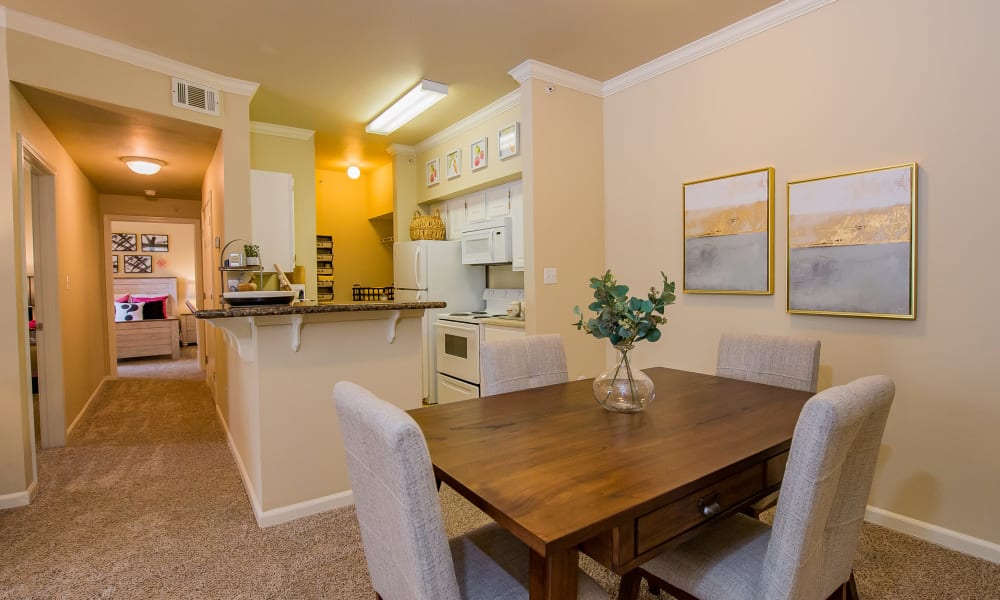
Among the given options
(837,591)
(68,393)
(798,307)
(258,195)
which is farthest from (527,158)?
(68,393)

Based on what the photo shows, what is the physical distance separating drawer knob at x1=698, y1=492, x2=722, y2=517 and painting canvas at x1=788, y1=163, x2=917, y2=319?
66.9 inches

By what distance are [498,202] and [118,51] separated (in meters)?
2.71

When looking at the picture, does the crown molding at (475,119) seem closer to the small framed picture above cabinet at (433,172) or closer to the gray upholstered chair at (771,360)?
the small framed picture above cabinet at (433,172)

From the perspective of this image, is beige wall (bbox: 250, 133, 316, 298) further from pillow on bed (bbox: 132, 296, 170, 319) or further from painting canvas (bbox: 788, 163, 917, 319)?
pillow on bed (bbox: 132, 296, 170, 319)

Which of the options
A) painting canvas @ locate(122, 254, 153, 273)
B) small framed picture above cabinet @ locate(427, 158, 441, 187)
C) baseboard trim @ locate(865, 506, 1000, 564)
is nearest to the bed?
painting canvas @ locate(122, 254, 153, 273)

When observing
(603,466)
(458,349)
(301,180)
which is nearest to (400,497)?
(603,466)

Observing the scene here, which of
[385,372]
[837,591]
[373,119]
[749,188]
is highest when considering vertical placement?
[373,119]

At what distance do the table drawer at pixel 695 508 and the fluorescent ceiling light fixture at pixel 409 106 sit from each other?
125 inches

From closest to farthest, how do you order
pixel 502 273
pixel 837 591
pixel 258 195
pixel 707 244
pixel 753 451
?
pixel 753 451
pixel 837 591
pixel 707 244
pixel 258 195
pixel 502 273

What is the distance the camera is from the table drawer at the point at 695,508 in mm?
1000

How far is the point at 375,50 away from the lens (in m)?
3.05

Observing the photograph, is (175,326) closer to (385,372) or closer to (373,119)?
(373,119)

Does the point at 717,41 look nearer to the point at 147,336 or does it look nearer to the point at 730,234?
the point at 730,234

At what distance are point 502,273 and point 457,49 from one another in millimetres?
2100
